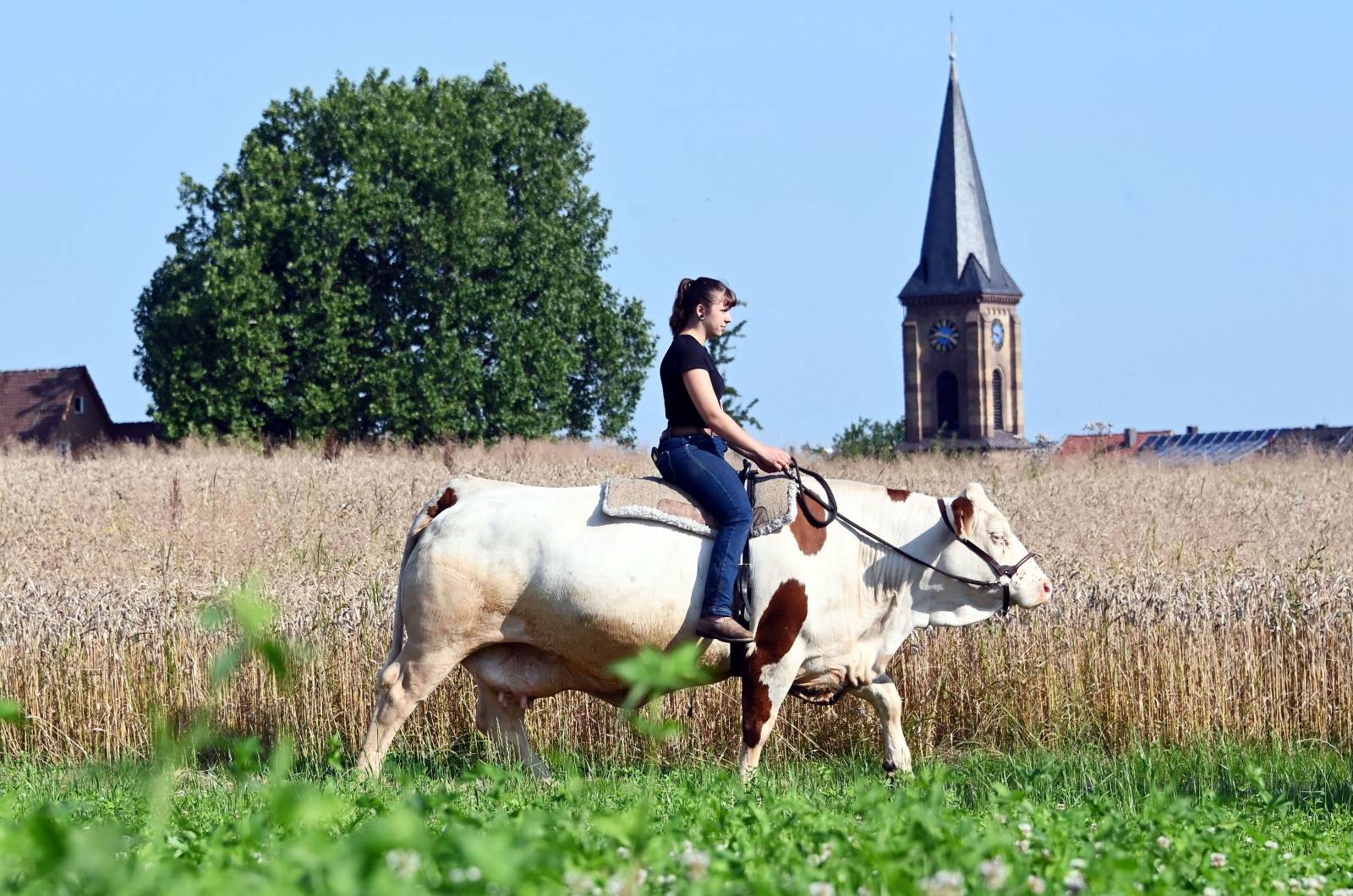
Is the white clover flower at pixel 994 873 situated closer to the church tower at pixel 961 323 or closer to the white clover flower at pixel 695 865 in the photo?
the white clover flower at pixel 695 865

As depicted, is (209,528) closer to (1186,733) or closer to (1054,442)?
(1186,733)

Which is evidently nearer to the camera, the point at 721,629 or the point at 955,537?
the point at 721,629

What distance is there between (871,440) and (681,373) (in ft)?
205

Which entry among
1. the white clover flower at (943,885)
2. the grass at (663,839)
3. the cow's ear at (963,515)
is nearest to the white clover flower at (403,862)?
the grass at (663,839)

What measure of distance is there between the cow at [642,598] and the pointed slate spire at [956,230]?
93844mm

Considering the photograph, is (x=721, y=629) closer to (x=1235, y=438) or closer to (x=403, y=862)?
(x=403, y=862)

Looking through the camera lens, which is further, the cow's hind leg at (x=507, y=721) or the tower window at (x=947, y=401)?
the tower window at (x=947, y=401)

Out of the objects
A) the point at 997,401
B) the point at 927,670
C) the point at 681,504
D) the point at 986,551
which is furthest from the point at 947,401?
the point at 681,504

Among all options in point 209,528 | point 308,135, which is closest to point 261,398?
point 308,135

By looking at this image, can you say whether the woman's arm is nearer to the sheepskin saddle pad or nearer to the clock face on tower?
the sheepskin saddle pad

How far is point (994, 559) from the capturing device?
899 cm

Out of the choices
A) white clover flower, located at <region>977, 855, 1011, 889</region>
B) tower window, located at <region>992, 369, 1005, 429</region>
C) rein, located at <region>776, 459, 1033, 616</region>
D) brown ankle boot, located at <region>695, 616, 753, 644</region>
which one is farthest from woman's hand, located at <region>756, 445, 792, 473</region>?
tower window, located at <region>992, 369, 1005, 429</region>

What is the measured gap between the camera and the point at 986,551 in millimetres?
9023

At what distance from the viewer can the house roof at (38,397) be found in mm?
64938
